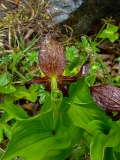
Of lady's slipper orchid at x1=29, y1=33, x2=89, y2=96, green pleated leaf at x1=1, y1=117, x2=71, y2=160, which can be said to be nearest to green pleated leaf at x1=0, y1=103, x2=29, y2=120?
green pleated leaf at x1=1, y1=117, x2=71, y2=160

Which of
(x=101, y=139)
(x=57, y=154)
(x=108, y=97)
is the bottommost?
(x=57, y=154)

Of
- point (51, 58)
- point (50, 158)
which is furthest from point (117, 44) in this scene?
point (51, 58)

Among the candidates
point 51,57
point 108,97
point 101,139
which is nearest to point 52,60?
point 51,57

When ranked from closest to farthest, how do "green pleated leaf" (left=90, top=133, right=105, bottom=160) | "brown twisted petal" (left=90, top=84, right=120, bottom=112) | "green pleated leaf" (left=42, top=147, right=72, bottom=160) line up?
"brown twisted petal" (left=90, top=84, right=120, bottom=112) < "green pleated leaf" (left=90, top=133, right=105, bottom=160) < "green pleated leaf" (left=42, top=147, right=72, bottom=160)

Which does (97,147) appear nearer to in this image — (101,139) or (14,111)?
(101,139)

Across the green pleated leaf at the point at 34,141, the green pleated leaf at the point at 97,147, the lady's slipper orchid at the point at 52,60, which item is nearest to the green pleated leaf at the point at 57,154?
the green pleated leaf at the point at 34,141

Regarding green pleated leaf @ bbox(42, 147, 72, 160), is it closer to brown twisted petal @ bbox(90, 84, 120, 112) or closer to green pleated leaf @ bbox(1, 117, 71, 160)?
green pleated leaf @ bbox(1, 117, 71, 160)
